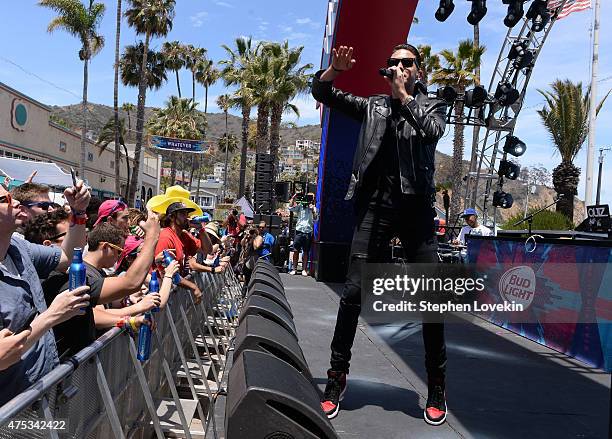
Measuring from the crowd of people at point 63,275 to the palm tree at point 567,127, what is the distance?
79.2 ft

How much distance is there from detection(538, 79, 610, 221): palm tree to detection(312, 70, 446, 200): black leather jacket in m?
24.6

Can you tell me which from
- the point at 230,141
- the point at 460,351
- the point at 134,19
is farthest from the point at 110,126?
the point at 460,351

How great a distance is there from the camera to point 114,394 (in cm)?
289

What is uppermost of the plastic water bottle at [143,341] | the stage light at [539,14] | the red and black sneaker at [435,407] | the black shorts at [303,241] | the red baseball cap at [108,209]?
the stage light at [539,14]

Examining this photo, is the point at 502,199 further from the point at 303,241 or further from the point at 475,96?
the point at 303,241

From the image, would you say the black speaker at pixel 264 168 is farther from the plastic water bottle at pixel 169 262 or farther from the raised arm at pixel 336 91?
the raised arm at pixel 336 91

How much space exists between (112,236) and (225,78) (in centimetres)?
3400

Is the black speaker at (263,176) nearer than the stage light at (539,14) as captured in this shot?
No

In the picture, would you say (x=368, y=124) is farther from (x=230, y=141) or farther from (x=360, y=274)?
(x=230, y=141)

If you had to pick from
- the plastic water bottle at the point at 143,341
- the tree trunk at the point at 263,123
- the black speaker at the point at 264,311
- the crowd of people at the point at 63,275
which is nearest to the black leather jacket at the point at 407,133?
the black speaker at the point at 264,311

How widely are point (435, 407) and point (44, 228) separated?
267 centimetres

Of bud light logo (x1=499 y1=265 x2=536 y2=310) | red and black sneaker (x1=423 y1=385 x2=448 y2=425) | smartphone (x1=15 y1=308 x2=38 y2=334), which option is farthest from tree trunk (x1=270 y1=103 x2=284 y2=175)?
smartphone (x1=15 y1=308 x2=38 y2=334)

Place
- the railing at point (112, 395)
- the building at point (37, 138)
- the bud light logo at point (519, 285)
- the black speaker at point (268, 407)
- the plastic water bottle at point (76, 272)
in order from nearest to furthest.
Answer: the railing at point (112, 395)
the black speaker at point (268, 407)
the plastic water bottle at point (76, 272)
the bud light logo at point (519, 285)
the building at point (37, 138)

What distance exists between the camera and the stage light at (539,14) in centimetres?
1389
